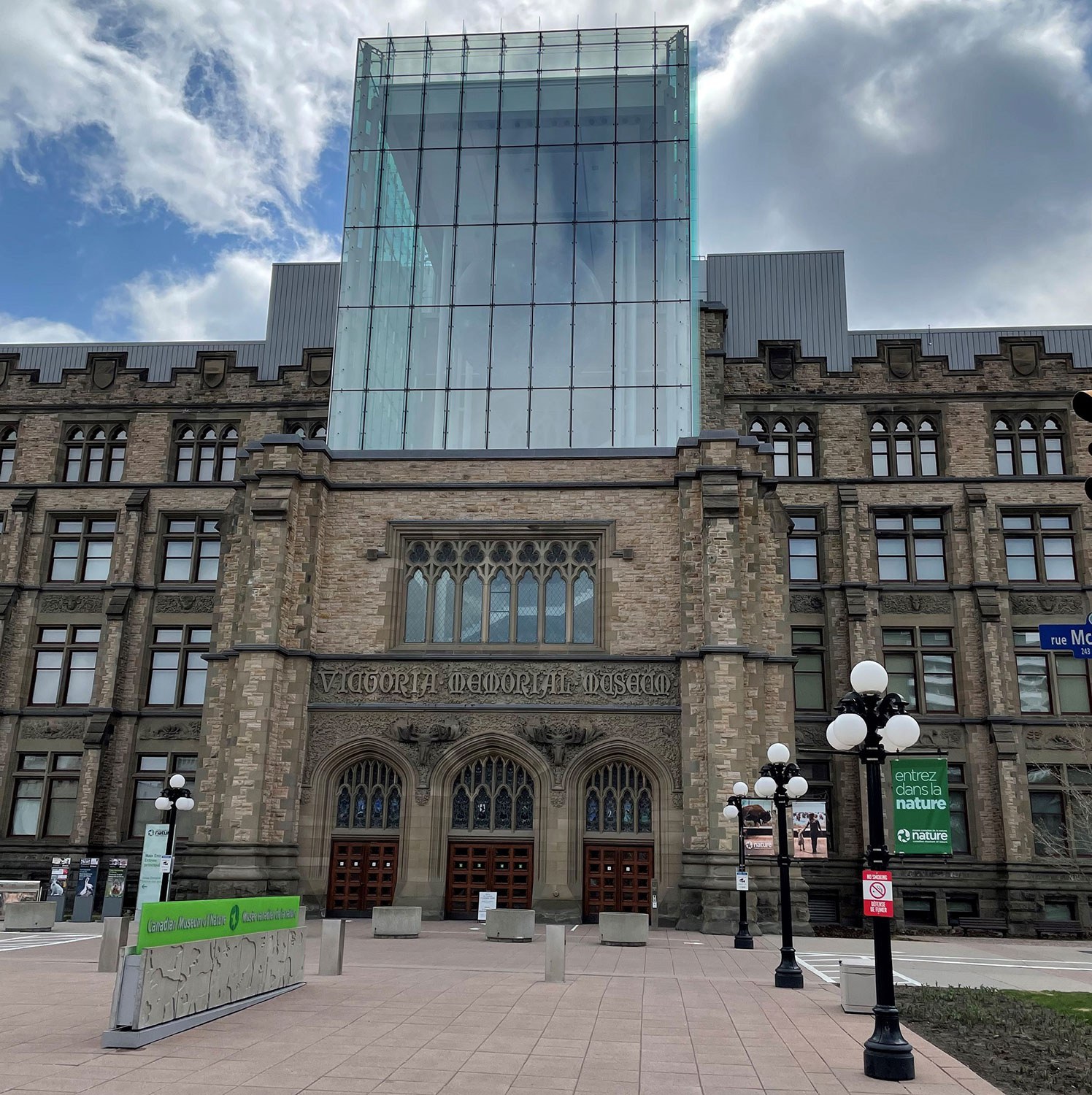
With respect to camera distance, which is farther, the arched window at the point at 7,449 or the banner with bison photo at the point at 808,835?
the arched window at the point at 7,449

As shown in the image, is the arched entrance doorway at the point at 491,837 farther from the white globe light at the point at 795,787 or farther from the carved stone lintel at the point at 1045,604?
the carved stone lintel at the point at 1045,604

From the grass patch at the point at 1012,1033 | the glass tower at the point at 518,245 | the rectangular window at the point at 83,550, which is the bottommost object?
the grass patch at the point at 1012,1033

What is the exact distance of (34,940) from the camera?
23672 mm

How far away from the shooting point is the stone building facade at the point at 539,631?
29.2 meters

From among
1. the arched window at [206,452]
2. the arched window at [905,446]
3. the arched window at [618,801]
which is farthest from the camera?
the arched window at [206,452]

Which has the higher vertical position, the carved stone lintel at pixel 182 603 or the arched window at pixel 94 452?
the arched window at pixel 94 452

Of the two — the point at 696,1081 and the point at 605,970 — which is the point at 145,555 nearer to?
the point at 605,970

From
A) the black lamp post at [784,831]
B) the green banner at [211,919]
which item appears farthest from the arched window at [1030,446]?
the green banner at [211,919]

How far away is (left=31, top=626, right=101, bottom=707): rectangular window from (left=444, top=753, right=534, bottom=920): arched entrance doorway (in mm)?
15183

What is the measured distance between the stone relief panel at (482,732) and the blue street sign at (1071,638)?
1996 centimetres

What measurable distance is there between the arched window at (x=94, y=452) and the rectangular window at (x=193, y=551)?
3.28 meters

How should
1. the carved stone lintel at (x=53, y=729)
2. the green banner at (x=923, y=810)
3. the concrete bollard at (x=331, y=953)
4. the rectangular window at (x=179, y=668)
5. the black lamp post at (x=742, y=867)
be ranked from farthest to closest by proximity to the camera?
the rectangular window at (x=179, y=668), the carved stone lintel at (x=53, y=729), the green banner at (x=923, y=810), the black lamp post at (x=742, y=867), the concrete bollard at (x=331, y=953)

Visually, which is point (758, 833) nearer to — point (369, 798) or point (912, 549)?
point (369, 798)

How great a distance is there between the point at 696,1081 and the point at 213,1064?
441cm
